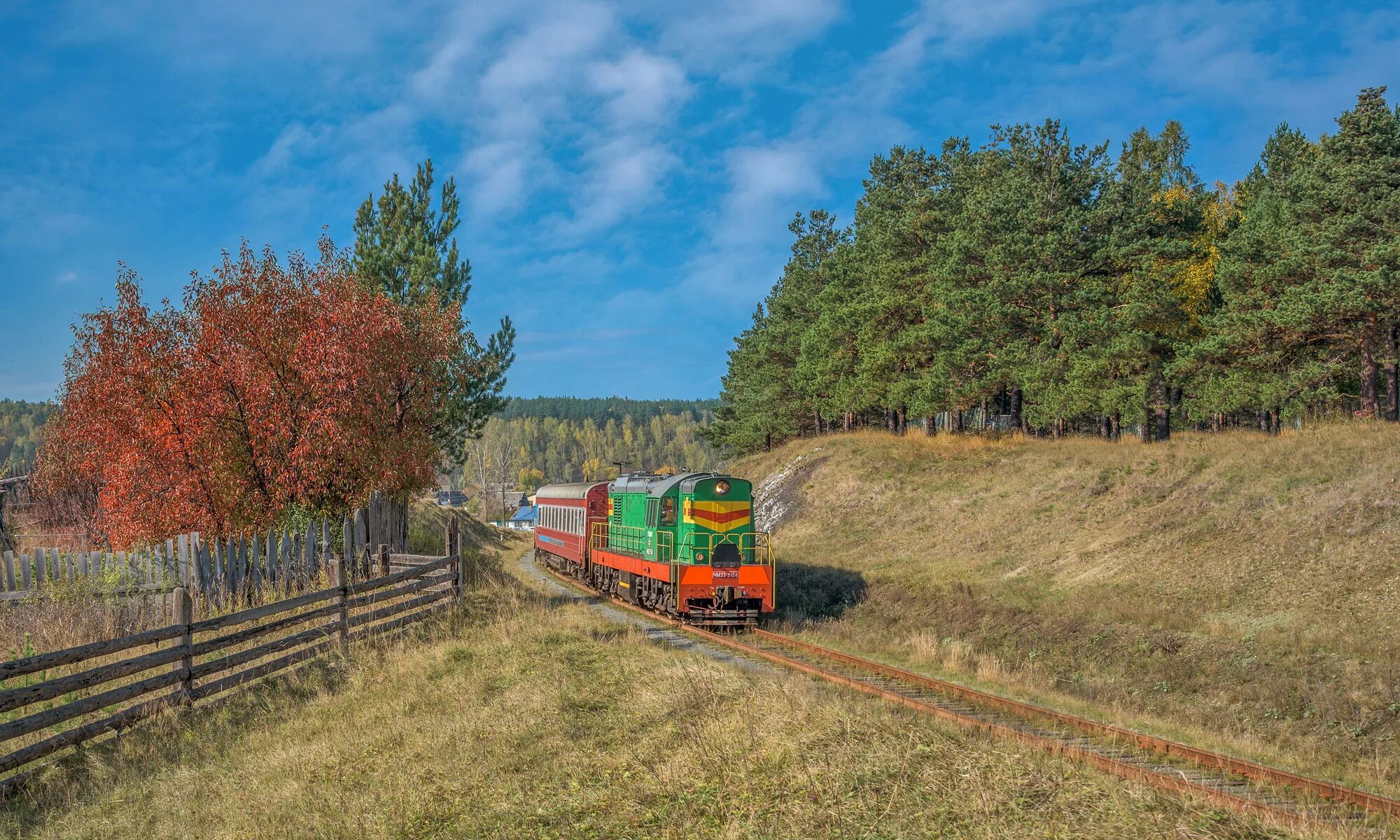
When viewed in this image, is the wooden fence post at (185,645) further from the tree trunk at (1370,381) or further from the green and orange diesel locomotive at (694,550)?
the tree trunk at (1370,381)

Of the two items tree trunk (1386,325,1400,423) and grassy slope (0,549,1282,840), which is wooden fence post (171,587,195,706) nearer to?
grassy slope (0,549,1282,840)

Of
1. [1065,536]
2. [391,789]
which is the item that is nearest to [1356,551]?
[1065,536]

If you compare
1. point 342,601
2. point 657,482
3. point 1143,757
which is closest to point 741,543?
point 657,482

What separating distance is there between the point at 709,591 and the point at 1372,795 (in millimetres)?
14512

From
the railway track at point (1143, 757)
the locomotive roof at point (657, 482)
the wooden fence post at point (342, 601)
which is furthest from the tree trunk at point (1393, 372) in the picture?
the wooden fence post at point (342, 601)

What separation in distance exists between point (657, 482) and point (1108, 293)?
858 inches

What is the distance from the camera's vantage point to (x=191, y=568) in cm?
1717

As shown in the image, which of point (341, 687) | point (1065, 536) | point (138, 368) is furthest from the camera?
point (1065, 536)

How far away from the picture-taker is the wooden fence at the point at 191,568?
53.8ft

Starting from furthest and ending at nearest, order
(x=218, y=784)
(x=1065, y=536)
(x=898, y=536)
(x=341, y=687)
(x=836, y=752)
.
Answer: (x=898, y=536) → (x=1065, y=536) → (x=341, y=687) → (x=218, y=784) → (x=836, y=752)

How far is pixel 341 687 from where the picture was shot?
13820 millimetres

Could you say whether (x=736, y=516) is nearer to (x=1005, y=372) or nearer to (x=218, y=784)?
(x=218, y=784)

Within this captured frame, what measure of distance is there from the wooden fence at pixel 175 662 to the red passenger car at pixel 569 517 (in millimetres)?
12408

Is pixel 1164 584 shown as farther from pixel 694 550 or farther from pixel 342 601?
pixel 342 601
